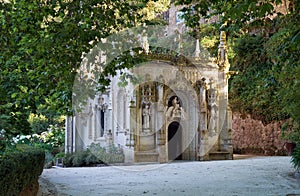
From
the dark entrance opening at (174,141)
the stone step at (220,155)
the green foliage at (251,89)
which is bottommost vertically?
the stone step at (220,155)

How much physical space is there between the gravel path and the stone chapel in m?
3.18

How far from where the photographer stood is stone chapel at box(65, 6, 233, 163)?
734 inches

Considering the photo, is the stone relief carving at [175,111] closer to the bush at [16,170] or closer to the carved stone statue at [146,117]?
the carved stone statue at [146,117]

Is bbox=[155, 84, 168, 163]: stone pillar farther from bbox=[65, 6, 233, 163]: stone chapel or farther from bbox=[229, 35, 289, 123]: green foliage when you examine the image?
bbox=[229, 35, 289, 123]: green foliage

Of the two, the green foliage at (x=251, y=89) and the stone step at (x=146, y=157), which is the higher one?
the green foliage at (x=251, y=89)

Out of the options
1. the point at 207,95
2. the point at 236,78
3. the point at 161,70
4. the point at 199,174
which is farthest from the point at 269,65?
the point at 236,78

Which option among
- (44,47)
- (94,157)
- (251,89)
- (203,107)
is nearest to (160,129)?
(203,107)

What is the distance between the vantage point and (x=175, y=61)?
787 inches

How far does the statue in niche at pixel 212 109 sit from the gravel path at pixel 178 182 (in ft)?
18.0

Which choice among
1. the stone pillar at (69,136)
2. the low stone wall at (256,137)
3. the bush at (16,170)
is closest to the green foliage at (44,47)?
the bush at (16,170)

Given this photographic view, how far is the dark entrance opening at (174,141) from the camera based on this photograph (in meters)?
20.5

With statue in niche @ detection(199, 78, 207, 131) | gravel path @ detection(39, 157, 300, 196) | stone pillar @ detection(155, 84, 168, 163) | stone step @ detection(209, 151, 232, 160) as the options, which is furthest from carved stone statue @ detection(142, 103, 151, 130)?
stone step @ detection(209, 151, 232, 160)

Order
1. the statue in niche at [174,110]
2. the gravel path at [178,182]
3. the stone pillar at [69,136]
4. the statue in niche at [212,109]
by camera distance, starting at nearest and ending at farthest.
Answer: the gravel path at [178,182], the statue in niche at [174,110], the statue in niche at [212,109], the stone pillar at [69,136]

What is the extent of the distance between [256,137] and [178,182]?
47.0 ft
